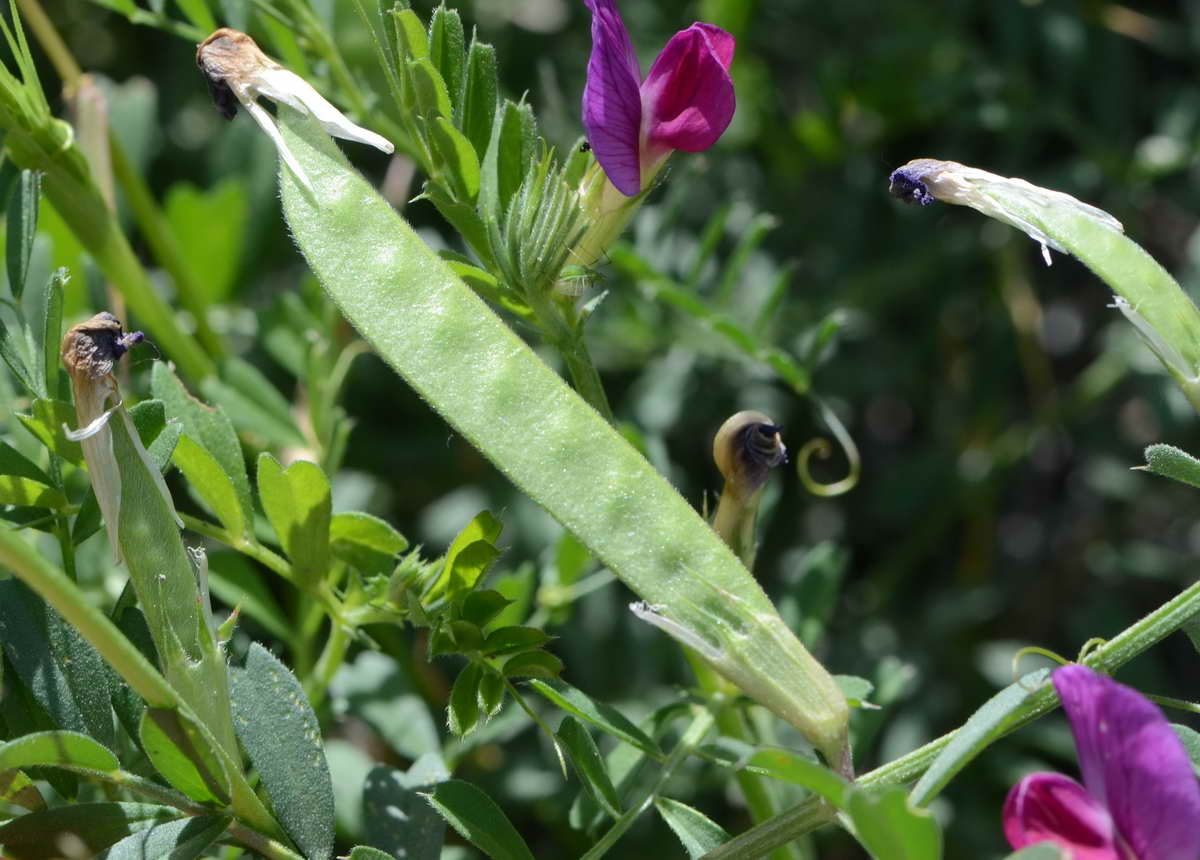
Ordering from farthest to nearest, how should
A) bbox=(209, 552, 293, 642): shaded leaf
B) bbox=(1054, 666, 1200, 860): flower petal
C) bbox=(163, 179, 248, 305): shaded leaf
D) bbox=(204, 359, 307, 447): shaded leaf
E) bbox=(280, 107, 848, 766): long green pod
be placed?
bbox=(163, 179, 248, 305): shaded leaf
bbox=(204, 359, 307, 447): shaded leaf
bbox=(209, 552, 293, 642): shaded leaf
bbox=(280, 107, 848, 766): long green pod
bbox=(1054, 666, 1200, 860): flower petal

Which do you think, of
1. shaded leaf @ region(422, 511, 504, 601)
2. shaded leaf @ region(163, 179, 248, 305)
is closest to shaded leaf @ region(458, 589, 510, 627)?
shaded leaf @ region(422, 511, 504, 601)

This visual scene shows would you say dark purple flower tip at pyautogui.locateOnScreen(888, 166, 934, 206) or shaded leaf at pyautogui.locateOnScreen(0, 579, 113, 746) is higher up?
dark purple flower tip at pyautogui.locateOnScreen(888, 166, 934, 206)

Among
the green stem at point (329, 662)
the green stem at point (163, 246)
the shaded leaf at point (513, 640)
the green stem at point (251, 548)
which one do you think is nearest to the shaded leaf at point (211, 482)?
the green stem at point (251, 548)

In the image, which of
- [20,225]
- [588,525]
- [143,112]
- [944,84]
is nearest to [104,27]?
[143,112]

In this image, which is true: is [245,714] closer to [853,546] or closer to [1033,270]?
[853,546]

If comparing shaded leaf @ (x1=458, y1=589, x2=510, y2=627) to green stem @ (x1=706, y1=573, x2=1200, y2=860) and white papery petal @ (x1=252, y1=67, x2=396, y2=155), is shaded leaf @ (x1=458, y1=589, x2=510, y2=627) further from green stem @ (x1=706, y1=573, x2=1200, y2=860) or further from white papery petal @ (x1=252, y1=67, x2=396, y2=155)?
white papery petal @ (x1=252, y1=67, x2=396, y2=155)

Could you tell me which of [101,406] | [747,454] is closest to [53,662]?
[101,406]

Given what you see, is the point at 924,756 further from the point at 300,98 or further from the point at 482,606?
the point at 300,98
